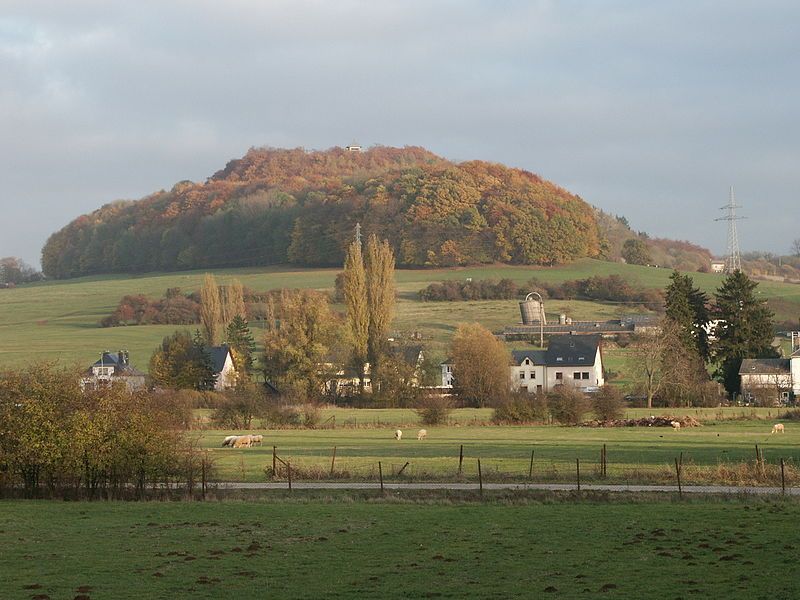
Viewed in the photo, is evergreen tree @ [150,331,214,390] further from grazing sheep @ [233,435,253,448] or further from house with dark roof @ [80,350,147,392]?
grazing sheep @ [233,435,253,448]

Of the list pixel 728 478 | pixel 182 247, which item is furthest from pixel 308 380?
pixel 182 247

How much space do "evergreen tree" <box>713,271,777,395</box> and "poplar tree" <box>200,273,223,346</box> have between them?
45.2 metres

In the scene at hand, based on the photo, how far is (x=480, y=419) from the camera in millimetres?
66000

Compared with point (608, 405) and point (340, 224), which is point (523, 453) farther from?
point (340, 224)

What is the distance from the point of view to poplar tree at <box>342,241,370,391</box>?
81.5 m

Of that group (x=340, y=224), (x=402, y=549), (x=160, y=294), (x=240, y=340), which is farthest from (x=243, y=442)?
(x=340, y=224)

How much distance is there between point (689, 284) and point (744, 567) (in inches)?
2892

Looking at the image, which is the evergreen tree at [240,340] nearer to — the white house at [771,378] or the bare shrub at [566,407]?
the bare shrub at [566,407]

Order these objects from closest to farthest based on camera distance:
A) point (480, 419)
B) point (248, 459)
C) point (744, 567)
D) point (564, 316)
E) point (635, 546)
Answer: point (744, 567) < point (635, 546) < point (248, 459) < point (480, 419) < point (564, 316)

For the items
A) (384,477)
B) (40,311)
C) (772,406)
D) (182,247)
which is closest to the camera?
(384,477)

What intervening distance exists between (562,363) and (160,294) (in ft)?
188

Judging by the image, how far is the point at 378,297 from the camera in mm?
84062

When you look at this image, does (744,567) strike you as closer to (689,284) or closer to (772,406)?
(772,406)

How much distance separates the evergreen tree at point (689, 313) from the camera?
84875 mm
